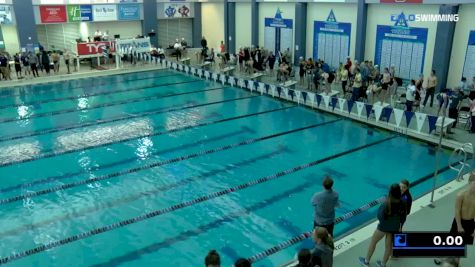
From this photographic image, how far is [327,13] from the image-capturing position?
17438 mm

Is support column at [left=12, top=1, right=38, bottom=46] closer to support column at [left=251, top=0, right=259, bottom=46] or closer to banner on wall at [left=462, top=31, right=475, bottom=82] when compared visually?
support column at [left=251, top=0, right=259, bottom=46]

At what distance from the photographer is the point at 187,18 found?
25.6 metres

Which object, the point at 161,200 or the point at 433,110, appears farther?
the point at 433,110

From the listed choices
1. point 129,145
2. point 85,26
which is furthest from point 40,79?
point 129,145

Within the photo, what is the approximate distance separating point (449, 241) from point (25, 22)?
69.9 ft

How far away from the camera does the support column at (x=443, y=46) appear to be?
1290cm

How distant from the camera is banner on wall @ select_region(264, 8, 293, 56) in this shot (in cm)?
1950

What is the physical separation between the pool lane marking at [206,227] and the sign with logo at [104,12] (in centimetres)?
1760

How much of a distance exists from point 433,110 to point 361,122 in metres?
2.43

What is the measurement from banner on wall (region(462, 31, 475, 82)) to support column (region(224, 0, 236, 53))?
41.8 feet

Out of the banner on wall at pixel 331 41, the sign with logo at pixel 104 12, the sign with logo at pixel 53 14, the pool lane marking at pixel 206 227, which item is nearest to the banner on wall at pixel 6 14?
the sign with logo at pixel 53 14

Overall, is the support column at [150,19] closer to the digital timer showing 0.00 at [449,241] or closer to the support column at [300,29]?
the support column at [300,29]

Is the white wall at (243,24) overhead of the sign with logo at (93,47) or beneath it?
overhead

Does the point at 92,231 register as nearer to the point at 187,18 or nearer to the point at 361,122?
the point at 361,122
